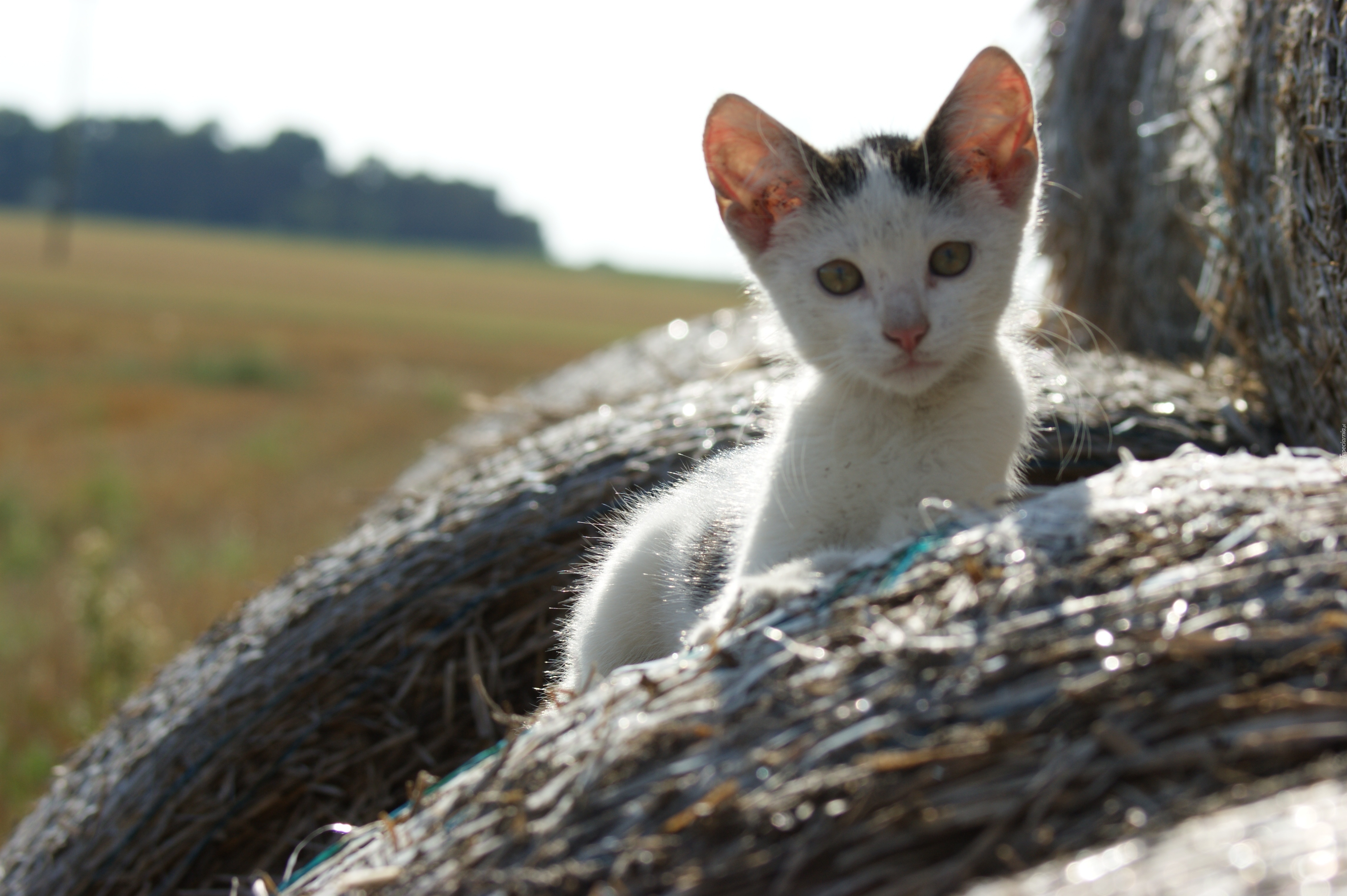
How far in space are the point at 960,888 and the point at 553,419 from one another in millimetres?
3133

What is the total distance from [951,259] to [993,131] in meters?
0.31

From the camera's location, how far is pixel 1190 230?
13.8 ft

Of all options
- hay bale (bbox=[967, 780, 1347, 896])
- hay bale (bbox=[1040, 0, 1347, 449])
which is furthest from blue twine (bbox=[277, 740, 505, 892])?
hay bale (bbox=[1040, 0, 1347, 449])

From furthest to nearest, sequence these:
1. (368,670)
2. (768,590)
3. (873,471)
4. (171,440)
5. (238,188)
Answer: (238,188) < (171,440) < (368,670) < (873,471) < (768,590)

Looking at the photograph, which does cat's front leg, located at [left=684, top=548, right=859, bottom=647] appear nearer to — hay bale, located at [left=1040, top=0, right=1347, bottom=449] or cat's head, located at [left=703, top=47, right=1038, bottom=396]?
cat's head, located at [left=703, top=47, right=1038, bottom=396]

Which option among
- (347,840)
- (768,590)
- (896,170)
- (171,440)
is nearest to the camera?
(768,590)

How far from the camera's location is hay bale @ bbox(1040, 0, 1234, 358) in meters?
4.33

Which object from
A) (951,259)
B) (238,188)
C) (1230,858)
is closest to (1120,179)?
(951,259)

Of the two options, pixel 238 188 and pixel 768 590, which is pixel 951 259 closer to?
pixel 768 590

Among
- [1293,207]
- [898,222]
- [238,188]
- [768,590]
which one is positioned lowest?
[768,590]

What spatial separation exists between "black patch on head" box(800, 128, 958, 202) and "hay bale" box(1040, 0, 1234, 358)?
2327mm

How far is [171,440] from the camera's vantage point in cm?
1102

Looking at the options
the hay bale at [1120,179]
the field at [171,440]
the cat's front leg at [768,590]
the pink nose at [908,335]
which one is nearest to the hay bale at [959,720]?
the cat's front leg at [768,590]

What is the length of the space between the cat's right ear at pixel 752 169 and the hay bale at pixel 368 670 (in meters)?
0.78
